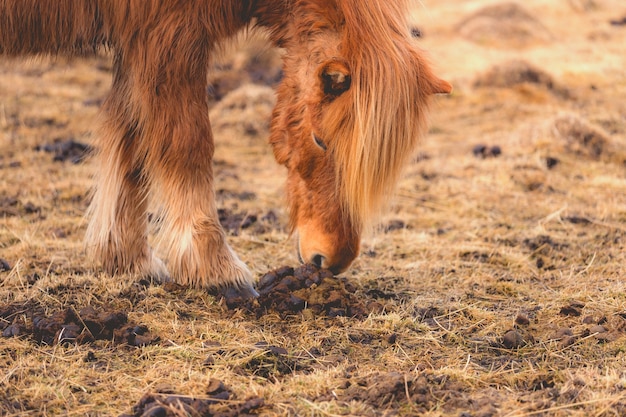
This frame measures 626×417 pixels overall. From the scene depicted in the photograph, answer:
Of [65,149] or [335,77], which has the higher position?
[335,77]

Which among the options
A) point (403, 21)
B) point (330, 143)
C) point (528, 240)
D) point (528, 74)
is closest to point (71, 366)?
point (330, 143)

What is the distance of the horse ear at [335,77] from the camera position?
333 cm

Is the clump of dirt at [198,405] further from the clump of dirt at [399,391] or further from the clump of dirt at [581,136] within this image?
the clump of dirt at [581,136]

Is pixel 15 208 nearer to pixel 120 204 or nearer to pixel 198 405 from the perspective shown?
pixel 120 204

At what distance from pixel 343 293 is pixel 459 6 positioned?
13422mm

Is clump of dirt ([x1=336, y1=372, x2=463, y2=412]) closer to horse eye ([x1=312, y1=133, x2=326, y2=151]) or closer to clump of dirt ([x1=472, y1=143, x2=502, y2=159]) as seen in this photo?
horse eye ([x1=312, y1=133, x2=326, y2=151])

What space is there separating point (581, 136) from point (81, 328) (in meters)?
5.84

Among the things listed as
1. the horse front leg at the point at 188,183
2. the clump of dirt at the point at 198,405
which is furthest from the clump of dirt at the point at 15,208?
the clump of dirt at the point at 198,405

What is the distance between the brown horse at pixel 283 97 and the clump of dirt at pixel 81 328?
56cm

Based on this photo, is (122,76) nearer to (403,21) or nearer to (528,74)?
(403,21)

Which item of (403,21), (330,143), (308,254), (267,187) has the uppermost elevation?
(403,21)

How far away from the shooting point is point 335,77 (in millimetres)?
3379

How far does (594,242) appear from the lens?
5.04 meters

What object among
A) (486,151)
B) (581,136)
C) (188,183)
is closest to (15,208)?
(188,183)
